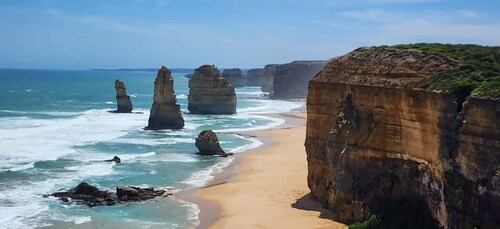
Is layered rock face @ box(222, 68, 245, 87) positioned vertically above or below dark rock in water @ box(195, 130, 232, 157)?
above

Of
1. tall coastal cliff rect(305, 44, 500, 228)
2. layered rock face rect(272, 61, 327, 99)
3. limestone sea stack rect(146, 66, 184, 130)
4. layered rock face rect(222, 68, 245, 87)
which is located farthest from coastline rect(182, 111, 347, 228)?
layered rock face rect(222, 68, 245, 87)

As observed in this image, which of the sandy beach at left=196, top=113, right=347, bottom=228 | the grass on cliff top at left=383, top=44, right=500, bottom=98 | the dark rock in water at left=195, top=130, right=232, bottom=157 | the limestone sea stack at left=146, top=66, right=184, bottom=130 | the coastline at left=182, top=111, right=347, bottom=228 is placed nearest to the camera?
the grass on cliff top at left=383, top=44, right=500, bottom=98

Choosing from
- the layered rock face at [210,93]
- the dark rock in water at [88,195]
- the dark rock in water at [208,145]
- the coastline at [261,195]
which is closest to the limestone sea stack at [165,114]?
the coastline at [261,195]

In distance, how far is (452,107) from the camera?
19.8m

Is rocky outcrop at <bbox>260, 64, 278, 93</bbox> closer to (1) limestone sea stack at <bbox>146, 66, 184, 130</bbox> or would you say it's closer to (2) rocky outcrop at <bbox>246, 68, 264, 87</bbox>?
(2) rocky outcrop at <bbox>246, 68, 264, 87</bbox>

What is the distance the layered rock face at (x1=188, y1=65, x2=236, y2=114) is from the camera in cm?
8350

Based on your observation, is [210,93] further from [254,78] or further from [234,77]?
[254,78]

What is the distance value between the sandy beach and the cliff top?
6.26 m

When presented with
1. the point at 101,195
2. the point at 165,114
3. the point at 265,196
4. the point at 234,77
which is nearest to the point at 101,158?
the point at 101,195

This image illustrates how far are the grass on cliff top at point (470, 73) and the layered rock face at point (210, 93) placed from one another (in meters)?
58.9

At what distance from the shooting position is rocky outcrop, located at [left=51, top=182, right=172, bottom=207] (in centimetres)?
3189

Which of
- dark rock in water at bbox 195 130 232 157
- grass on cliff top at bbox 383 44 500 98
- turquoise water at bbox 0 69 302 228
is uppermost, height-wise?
grass on cliff top at bbox 383 44 500 98

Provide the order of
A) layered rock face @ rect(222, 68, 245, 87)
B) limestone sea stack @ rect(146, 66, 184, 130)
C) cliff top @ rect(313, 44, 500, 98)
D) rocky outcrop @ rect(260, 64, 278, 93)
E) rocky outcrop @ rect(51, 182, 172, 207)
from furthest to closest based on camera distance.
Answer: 1. layered rock face @ rect(222, 68, 245, 87)
2. rocky outcrop @ rect(260, 64, 278, 93)
3. limestone sea stack @ rect(146, 66, 184, 130)
4. rocky outcrop @ rect(51, 182, 172, 207)
5. cliff top @ rect(313, 44, 500, 98)

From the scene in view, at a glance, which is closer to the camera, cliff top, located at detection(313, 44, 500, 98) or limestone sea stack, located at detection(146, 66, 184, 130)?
cliff top, located at detection(313, 44, 500, 98)
